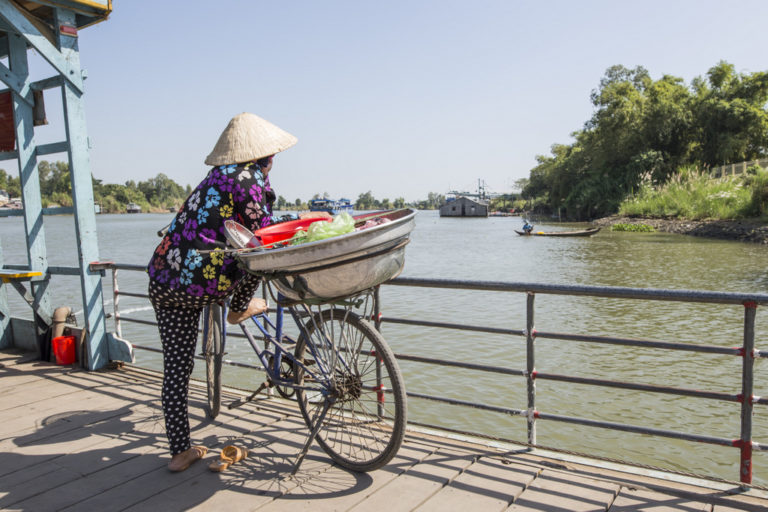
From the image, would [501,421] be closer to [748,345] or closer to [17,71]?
[748,345]

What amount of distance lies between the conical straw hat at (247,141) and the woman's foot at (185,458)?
1494 millimetres

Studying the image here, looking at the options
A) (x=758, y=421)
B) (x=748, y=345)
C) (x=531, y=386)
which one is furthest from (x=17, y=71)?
(x=758, y=421)

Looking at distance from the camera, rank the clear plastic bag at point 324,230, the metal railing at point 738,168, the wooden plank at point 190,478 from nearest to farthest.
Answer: the clear plastic bag at point 324,230 → the wooden plank at point 190,478 → the metal railing at point 738,168

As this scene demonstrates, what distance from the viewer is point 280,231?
253 cm

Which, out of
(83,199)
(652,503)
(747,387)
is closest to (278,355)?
(652,503)

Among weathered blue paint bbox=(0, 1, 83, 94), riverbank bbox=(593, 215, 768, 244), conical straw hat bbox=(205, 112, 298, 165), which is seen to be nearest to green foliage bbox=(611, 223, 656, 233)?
riverbank bbox=(593, 215, 768, 244)

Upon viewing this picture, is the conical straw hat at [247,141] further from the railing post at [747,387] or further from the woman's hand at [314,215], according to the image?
the railing post at [747,387]

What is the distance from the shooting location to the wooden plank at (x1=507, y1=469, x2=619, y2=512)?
7.90 ft

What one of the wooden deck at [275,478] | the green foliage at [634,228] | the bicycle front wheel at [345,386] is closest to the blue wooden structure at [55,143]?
the wooden deck at [275,478]

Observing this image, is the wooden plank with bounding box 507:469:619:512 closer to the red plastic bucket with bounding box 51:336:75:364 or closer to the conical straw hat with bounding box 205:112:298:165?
the conical straw hat with bounding box 205:112:298:165

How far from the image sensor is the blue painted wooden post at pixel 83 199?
4406mm

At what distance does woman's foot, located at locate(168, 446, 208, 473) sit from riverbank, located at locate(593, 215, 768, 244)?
31856mm

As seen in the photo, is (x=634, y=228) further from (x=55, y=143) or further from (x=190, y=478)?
(x=190, y=478)

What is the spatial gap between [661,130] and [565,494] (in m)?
61.0
